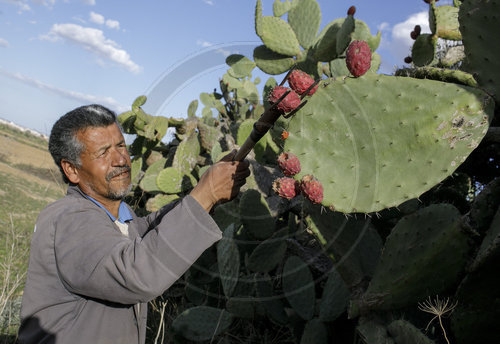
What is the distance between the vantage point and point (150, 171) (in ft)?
12.7

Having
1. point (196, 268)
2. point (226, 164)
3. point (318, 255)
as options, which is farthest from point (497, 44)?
point (196, 268)

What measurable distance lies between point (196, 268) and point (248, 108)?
2577 millimetres

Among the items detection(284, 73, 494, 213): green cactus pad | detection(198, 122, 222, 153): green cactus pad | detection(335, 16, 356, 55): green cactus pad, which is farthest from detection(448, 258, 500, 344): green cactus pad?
detection(198, 122, 222, 153): green cactus pad

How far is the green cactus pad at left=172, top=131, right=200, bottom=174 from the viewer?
138 inches

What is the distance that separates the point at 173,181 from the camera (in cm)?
334

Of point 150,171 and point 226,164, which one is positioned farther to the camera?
point 150,171

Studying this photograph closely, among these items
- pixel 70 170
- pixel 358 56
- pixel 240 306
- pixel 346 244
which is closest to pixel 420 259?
pixel 346 244

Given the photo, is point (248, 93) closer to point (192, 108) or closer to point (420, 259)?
point (192, 108)

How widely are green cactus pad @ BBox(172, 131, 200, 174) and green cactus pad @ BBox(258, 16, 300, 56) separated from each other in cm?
112

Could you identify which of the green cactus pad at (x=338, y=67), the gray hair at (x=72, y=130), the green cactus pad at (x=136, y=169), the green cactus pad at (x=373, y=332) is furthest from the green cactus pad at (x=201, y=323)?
the green cactus pad at (x=136, y=169)

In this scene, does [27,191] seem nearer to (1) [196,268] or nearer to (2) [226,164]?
(1) [196,268]

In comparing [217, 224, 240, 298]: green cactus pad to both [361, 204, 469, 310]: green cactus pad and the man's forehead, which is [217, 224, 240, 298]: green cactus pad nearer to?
[361, 204, 469, 310]: green cactus pad

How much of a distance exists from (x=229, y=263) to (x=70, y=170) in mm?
968

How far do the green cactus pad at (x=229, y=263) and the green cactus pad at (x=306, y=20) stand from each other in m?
1.50
